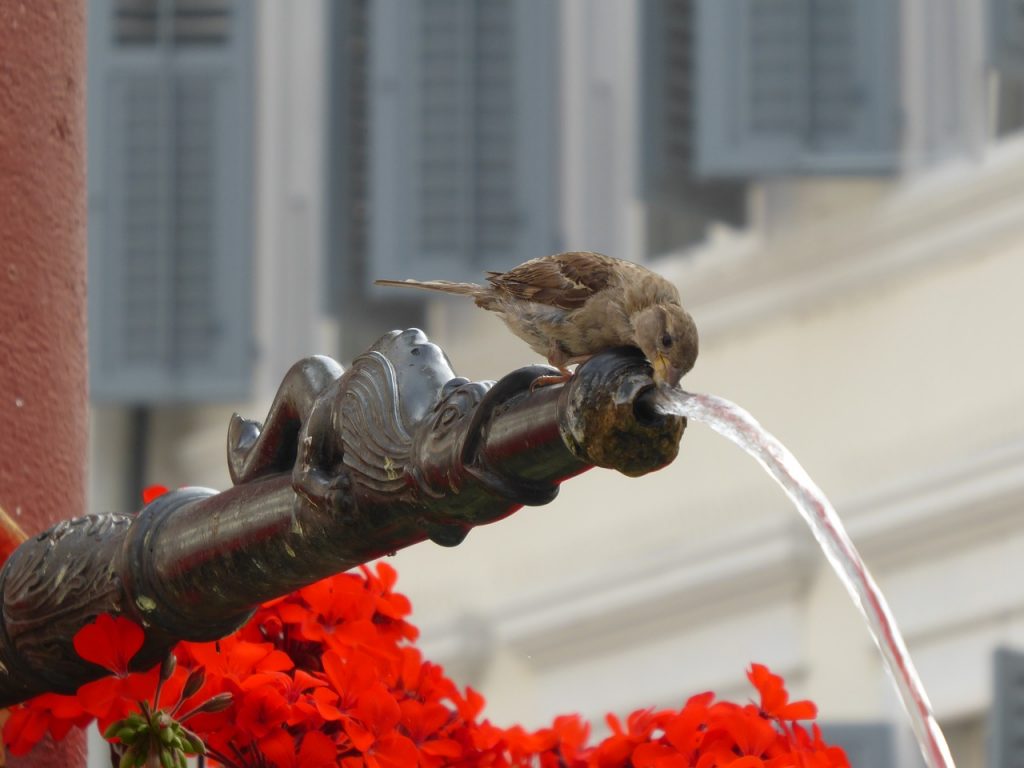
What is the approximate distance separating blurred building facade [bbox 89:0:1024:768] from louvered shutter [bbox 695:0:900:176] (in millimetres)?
12

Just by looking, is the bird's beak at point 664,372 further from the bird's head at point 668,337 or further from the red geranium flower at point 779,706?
the red geranium flower at point 779,706

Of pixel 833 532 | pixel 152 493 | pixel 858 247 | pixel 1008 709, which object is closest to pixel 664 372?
pixel 833 532

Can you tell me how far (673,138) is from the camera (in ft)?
27.7

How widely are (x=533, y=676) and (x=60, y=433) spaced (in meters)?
6.49

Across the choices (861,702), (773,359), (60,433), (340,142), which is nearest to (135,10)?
(340,142)

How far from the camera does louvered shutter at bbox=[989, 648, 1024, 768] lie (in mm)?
7211

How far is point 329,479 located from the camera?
5.30 ft

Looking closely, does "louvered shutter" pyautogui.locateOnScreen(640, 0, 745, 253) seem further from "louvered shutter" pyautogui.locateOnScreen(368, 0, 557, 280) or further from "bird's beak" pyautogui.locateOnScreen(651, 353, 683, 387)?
"bird's beak" pyautogui.locateOnScreen(651, 353, 683, 387)

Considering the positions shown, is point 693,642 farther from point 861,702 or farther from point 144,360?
point 144,360

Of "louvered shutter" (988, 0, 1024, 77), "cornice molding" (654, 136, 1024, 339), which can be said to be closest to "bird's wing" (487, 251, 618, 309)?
"louvered shutter" (988, 0, 1024, 77)

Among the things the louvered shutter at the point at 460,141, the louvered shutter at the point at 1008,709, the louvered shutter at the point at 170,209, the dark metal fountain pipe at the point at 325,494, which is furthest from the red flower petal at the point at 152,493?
the louvered shutter at the point at 170,209

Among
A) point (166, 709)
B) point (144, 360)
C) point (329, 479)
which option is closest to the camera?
point (329, 479)

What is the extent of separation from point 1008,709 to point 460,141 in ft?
9.45

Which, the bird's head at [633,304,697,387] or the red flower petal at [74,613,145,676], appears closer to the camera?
the bird's head at [633,304,697,387]
